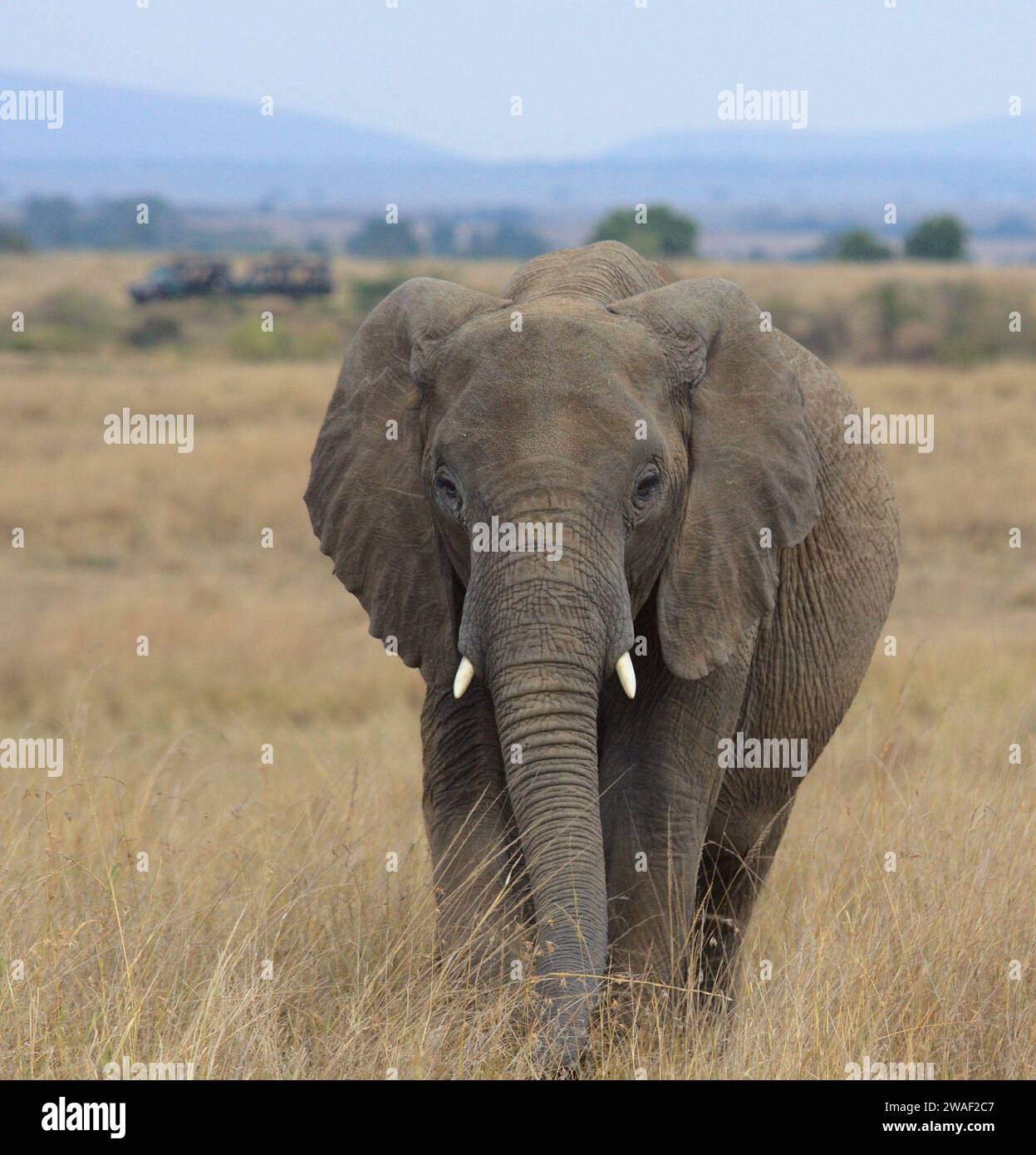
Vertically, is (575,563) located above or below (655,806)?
above

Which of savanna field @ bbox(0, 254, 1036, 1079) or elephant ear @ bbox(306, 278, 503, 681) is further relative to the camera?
elephant ear @ bbox(306, 278, 503, 681)

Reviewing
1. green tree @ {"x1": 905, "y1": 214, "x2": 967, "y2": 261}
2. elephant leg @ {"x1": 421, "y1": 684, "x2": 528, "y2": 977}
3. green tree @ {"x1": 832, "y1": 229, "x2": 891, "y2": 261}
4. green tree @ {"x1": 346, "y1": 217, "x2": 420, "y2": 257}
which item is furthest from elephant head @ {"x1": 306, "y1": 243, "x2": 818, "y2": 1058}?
green tree @ {"x1": 346, "y1": 217, "x2": 420, "y2": 257}

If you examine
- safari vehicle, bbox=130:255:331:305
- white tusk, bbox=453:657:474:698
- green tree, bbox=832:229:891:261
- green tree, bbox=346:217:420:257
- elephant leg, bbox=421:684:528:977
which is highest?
green tree, bbox=346:217:420:257

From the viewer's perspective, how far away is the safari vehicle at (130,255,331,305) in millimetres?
57312

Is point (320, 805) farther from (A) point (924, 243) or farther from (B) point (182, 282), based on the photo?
(A) point (924, 243)

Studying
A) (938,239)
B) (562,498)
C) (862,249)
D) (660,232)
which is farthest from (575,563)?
(938,239)

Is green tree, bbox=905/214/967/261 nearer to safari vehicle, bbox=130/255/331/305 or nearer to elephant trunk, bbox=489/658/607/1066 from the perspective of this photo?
safari vehicle, bbox=130/255/331/305

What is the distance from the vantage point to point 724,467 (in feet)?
16.5

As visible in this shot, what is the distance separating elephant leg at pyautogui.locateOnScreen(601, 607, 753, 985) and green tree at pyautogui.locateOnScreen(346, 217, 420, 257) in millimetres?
109064

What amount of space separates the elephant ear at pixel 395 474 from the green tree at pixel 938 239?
7242 cm

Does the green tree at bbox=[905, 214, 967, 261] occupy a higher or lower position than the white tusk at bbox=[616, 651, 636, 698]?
higher

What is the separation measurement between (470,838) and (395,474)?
1076 millimetres

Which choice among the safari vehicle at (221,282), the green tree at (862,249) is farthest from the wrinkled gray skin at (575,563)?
the green tree at (862,249)

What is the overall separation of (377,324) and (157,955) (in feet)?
6.70
